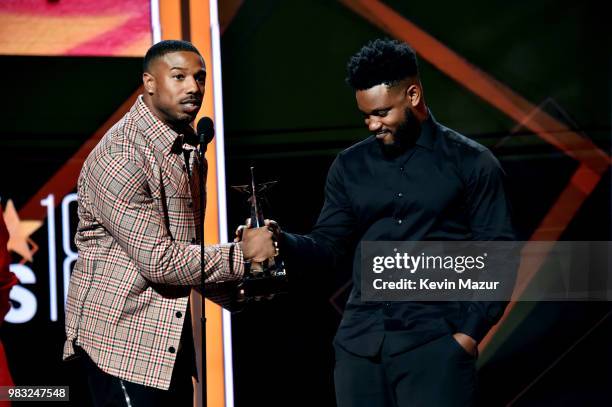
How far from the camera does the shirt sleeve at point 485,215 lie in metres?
3.18

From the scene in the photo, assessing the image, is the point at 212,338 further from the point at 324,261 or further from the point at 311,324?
the point at 324,261

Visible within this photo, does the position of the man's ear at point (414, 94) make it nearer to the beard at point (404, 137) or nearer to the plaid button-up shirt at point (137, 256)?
the beard at point (404, 137)

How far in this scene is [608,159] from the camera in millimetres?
4695

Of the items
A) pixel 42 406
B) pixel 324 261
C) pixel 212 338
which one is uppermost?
pixel 324 261

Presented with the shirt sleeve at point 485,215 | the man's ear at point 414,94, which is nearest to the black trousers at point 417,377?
the shirt sleeve at point 485,215

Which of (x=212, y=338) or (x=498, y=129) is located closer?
(x=212, y=338)

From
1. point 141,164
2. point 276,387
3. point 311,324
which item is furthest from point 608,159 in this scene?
point 141,164

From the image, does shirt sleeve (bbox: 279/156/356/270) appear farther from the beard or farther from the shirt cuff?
the shirt cuff

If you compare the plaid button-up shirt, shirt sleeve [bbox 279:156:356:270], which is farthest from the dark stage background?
the plaid button-up shirt

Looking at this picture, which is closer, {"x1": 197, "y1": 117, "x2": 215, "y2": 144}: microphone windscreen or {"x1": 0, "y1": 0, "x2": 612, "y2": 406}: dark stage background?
{"x1": 197, "y1": 117, "x2": 215, "y2": 144}: microphone windscreen

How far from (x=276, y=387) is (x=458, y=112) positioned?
1.61 m

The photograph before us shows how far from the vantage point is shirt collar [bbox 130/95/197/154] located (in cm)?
317

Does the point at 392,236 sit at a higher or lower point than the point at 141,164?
lower

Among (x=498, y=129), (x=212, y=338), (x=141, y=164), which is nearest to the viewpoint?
(x=141, y=164)
